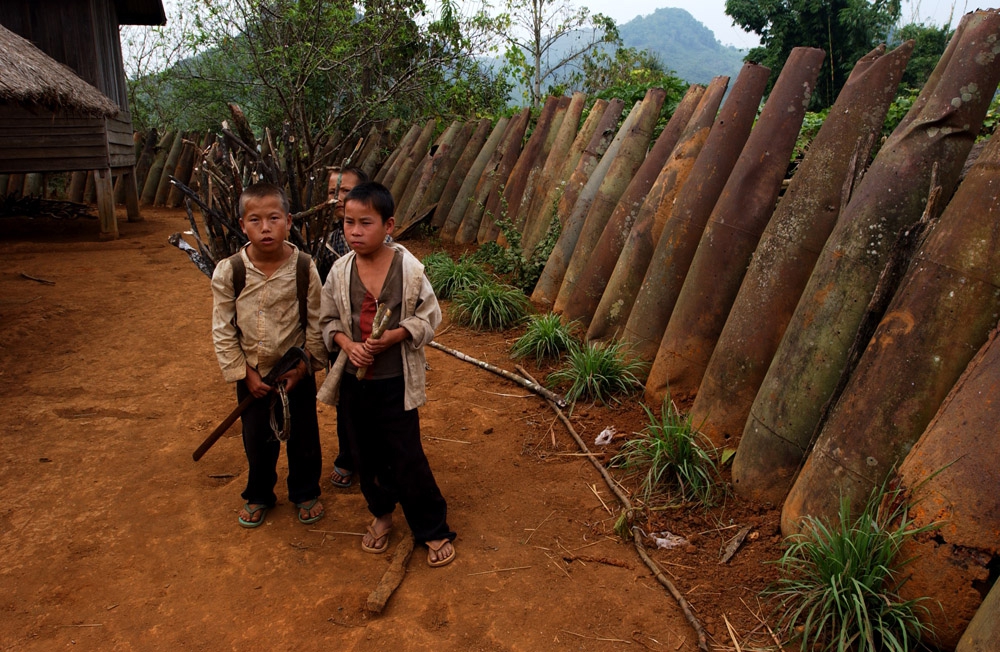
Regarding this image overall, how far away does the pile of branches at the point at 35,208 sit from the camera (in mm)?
10789

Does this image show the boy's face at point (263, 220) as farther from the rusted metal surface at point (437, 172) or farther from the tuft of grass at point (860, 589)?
the rusted metal surface at point (437, 172)

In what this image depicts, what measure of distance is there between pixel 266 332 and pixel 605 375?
215 centimetres

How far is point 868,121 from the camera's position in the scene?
124 inches

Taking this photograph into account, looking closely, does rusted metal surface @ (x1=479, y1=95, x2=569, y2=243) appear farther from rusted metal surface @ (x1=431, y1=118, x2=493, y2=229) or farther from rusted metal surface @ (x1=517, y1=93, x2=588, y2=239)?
rusted metal surface @ (x1=431, y1=118, x2=493, y2=229)

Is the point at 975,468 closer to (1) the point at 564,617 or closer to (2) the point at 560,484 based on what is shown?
(1) the point at 564,617

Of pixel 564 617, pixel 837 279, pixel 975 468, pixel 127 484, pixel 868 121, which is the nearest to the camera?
pixel 975 468

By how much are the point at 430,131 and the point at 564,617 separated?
8.26 m

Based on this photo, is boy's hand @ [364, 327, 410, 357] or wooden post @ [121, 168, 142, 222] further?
wooden post @ [121, 168, 142, 222]

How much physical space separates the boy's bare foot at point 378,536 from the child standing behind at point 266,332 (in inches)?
13.2

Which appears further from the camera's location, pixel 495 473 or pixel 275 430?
pixel 495 473

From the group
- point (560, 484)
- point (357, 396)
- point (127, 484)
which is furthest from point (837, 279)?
point (127, 484)

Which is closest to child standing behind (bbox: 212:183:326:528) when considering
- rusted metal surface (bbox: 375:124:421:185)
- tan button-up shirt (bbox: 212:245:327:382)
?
tan button-up shirt (bbox: 212:245:327:382)

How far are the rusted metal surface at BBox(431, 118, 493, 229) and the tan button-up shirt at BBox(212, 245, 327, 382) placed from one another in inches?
222

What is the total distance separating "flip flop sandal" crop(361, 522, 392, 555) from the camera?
287cm
